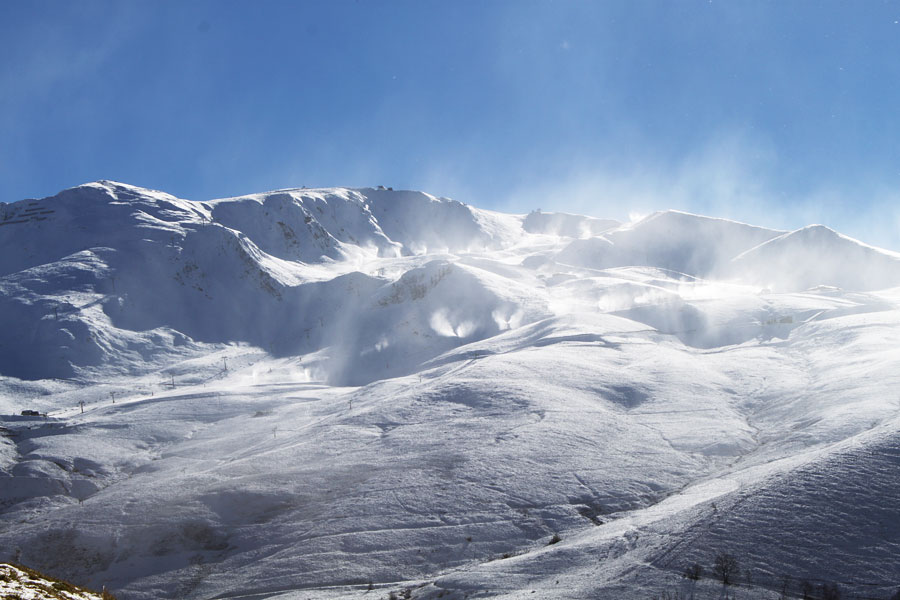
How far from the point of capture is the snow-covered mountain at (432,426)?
23.4 m

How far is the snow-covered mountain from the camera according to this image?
23375 millimetres

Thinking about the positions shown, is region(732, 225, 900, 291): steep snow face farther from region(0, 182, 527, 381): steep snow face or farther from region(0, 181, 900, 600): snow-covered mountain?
region(0, 182, 527, 381): steep snow face

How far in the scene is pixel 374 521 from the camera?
31672 mm

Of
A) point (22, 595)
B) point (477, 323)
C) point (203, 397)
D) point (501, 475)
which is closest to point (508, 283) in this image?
point (477, 323)

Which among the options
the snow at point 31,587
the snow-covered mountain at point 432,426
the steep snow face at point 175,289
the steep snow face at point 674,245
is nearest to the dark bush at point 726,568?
the snow-covered mountain at point 432,426

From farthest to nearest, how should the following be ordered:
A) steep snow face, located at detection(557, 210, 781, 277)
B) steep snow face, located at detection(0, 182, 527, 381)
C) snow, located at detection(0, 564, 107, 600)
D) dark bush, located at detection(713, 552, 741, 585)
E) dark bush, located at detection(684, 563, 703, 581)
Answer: steep snow face, located at detection(557, 210, 781, 277)
steep snow face, located at detection(0, 182, 527, 381)
dark bush, located at detection(684, 563, 703, 581)
dark bush, located at detection(713, 552, 741, 585)
snow, located at detection(0, 564, 107, 600)

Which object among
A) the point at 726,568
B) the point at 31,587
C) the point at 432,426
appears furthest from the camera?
the point at 432,426

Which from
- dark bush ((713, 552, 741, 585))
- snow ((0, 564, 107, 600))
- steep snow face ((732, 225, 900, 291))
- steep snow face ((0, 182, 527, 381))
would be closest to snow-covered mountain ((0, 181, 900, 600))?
dark bush ((713, 552, 741, 585))

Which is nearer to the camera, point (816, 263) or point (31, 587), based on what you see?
point (31, 587)

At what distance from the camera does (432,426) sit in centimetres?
4584

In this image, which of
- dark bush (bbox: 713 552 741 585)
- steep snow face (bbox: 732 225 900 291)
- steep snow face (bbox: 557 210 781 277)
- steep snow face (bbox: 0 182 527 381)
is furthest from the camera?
steep snow face (bbox: 557 210 781 277)

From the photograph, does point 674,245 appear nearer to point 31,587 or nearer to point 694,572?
point 694,572

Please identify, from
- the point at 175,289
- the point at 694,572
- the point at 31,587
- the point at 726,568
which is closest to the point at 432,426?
the point at 694,572

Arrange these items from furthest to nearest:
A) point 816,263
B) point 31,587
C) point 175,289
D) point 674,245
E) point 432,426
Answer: point 674,245 < point 816,263 < point 175,289 < point 432,426 < point 31,587
